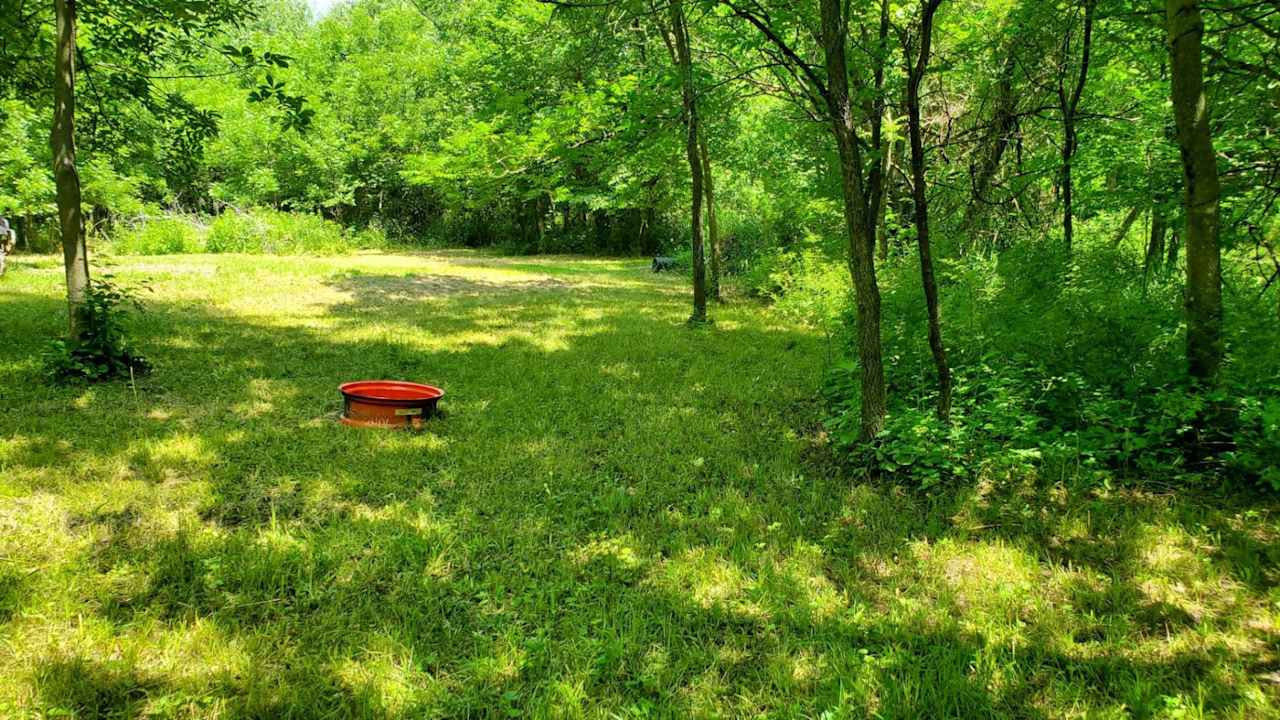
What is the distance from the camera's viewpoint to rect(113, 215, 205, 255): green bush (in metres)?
18.6

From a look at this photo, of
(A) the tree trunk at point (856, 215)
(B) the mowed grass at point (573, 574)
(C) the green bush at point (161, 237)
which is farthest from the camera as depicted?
(C) the green bush at point (161, 237)

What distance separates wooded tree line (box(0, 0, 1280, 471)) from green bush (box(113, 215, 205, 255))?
2.56 metres

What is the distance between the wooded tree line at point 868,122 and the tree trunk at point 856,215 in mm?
15

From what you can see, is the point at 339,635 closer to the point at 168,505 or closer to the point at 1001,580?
the point at 168,505

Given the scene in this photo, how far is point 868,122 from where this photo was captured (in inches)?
237

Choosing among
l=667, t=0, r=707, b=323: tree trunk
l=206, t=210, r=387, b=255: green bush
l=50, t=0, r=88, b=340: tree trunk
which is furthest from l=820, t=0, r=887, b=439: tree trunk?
l=206, t=210, r=387, b=255: green bush

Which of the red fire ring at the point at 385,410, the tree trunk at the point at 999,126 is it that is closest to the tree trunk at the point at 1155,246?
the tree trunk at the point at 999,126

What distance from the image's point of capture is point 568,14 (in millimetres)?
5297

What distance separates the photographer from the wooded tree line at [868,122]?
392cm

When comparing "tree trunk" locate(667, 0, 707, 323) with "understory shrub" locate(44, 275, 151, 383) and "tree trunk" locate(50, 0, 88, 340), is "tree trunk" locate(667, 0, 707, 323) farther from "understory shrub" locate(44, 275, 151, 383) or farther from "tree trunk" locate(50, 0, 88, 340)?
"understory shrub" locate(44, 275, 151, 383)

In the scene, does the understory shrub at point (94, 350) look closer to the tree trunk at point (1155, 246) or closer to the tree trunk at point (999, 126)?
the tree trunk at point (999, 126)

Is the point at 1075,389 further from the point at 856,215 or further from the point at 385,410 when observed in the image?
the point at 385,410

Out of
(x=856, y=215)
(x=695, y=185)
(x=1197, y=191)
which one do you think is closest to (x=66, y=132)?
(x=856, y=215)

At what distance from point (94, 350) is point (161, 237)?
16864 millimetres
